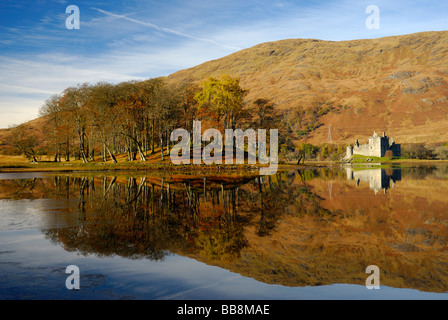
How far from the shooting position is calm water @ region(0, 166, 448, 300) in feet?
26.2

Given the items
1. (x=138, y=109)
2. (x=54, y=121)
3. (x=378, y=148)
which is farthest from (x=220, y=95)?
(x=378, y=148)

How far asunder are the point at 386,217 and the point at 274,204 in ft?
21.3

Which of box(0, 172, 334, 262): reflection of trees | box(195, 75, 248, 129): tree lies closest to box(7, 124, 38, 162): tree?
box(195, 75, 248, 129): tree

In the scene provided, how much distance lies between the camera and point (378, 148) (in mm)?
162125

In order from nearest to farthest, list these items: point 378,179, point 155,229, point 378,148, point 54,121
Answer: point 155,229 < point 378,179 < point 54,121 < point 378,148

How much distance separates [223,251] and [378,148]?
548ft

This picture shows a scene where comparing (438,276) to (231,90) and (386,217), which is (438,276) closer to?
(386,217)

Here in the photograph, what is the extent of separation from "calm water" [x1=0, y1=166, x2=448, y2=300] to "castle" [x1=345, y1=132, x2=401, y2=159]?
6063 inches

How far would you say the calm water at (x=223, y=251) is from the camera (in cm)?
798

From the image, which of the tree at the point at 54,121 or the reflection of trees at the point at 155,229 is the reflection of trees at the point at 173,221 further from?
the tree at the point at 54,121

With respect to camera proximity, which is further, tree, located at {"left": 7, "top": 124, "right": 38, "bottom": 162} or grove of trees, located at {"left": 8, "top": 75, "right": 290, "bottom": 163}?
tree, located at {"left": 7, "top": 124, "right": 38, "bottom": 162}

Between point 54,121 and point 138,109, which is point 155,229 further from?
point 54,121

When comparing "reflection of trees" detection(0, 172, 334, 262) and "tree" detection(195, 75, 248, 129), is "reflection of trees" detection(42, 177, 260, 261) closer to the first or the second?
"reflection of trees" detection(0, 172, 334, 262)
